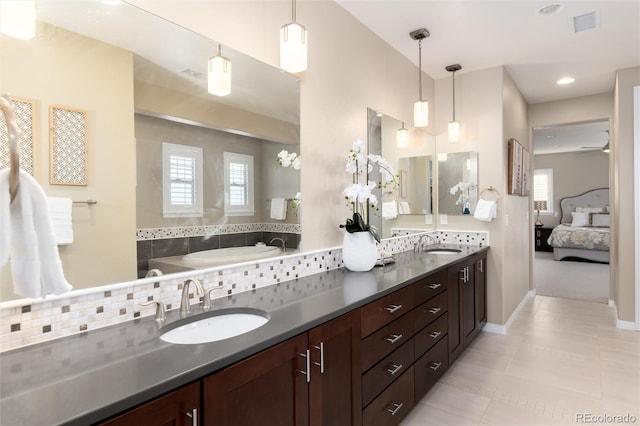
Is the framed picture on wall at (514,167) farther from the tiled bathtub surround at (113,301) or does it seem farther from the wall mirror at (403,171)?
the tiled bathtub surround at (113,301)

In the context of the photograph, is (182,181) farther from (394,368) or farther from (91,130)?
(394,368)

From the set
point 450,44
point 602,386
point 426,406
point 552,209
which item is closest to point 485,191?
point 450,44

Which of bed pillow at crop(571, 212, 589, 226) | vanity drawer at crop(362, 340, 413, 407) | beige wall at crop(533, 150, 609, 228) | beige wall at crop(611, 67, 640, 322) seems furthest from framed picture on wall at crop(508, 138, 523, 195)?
beige wall at crop(533, 150, 609, 228)

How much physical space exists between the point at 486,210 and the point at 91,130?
3.37 metres

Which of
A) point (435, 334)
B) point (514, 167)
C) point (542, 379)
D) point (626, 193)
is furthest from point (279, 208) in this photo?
point (626, 193)

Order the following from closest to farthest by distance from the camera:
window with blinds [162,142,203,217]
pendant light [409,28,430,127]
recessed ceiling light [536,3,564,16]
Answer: window with blinds [162,142,203,217] < recessed ceiling light [536,3,564,16] < pendant light [409,28,430,127]

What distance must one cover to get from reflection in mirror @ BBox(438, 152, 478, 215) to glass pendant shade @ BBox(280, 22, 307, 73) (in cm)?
251

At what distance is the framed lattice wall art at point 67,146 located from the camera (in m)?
1.19

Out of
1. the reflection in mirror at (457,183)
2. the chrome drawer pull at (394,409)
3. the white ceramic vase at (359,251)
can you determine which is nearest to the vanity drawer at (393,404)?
the chrome drawer pull at (394,409)

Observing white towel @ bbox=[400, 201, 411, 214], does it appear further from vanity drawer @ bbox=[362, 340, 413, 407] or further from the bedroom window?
the bedroom window

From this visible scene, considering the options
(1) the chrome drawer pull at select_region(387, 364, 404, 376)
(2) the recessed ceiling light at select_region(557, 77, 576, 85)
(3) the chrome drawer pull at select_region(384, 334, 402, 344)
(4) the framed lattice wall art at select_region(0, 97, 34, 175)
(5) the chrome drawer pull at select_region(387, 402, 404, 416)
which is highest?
(2) the recessed ceiling light at select_region(557, 77, 576, 85)

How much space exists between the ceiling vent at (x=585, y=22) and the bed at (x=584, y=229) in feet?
20.1

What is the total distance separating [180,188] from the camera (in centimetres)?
156

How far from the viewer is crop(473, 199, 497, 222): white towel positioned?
354cm
